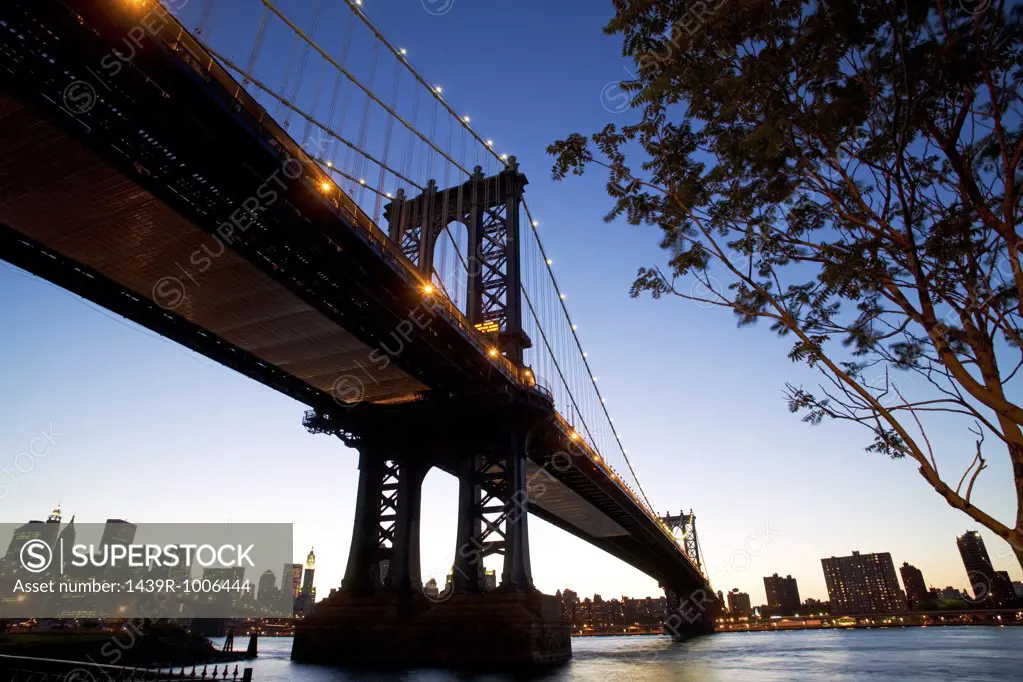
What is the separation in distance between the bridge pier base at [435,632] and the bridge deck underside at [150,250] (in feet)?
33.1

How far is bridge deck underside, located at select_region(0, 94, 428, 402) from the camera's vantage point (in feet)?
50.3

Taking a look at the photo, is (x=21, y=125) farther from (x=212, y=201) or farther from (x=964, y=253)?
(x=964, y=253)

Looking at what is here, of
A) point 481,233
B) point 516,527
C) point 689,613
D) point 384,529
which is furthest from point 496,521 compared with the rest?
point 689,613

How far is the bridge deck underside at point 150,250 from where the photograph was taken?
1534 cm

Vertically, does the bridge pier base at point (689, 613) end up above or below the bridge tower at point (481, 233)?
below

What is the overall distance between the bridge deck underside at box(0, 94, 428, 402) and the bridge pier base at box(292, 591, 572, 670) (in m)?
10.1

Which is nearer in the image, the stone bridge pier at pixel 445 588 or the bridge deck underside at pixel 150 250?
the bridge deck underside at pixel 150 250

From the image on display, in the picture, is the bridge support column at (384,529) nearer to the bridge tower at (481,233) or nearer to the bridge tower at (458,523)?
the bridge tower at (458,523)

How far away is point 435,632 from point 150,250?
17599 mm

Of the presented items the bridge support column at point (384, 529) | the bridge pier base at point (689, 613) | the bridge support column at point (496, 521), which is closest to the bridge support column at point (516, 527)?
the bridge support column at point (496, 521)

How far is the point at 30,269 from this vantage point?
18234mm

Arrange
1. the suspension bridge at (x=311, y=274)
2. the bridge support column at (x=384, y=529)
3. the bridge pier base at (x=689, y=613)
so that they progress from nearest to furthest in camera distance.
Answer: the suspension bridge at (x=311, y=274)
the bridge support column at (x=384, y=529)
the bridge pier base at (x=689, y=613)

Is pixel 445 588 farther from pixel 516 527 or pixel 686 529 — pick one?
pixel 686 529

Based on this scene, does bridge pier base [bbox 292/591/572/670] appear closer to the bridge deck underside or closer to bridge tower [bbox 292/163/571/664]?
bridge tower [bbox 292/163/571/664]
